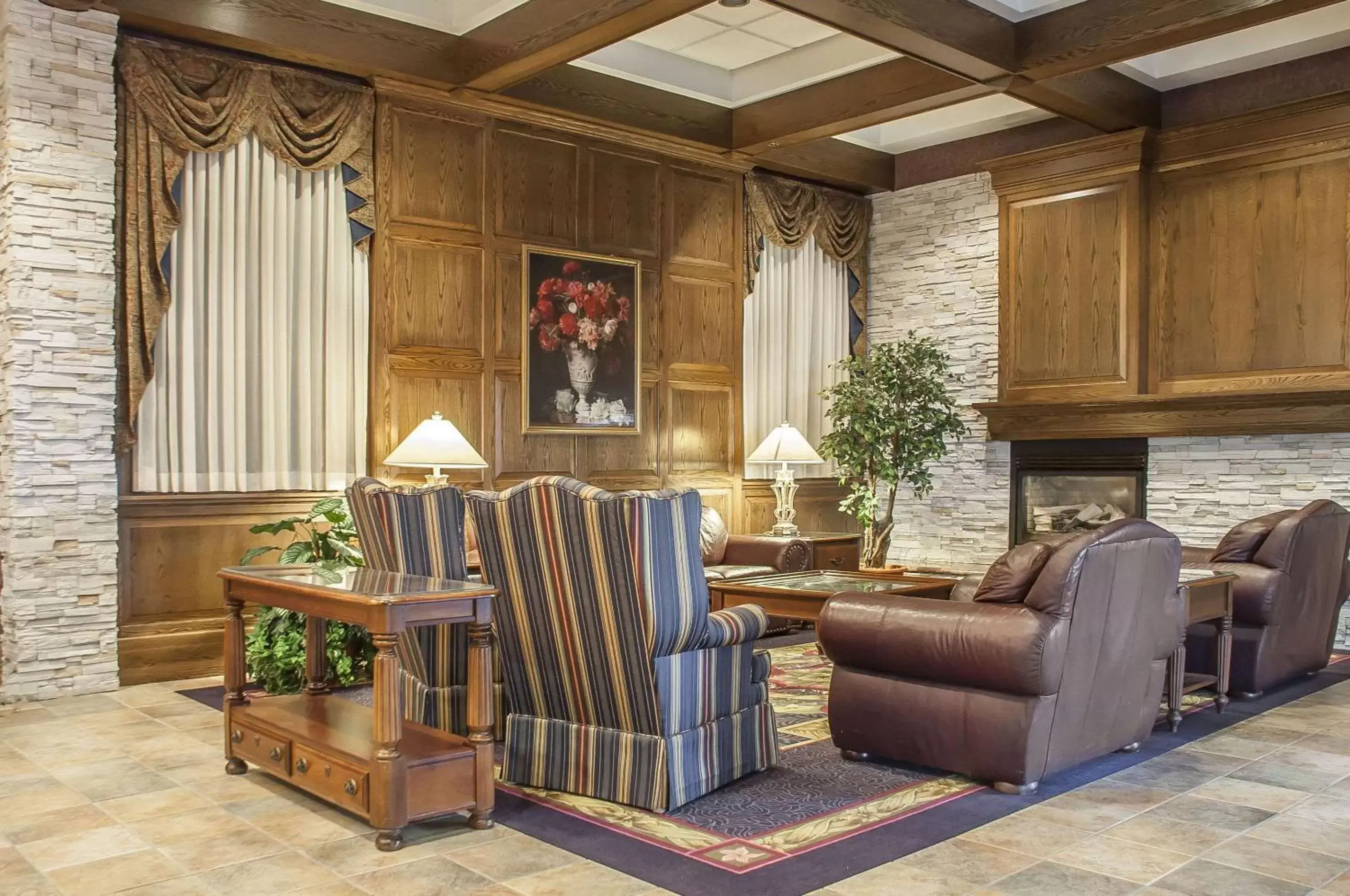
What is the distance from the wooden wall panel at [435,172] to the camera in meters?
6.64

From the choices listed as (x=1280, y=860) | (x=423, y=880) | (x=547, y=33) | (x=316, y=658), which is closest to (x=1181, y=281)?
(x=547, y=33)

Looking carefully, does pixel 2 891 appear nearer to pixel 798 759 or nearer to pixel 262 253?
pixel 798 759

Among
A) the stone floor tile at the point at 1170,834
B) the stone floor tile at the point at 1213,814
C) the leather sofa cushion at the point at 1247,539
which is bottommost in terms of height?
the stone floor tile at the point at 1213,814

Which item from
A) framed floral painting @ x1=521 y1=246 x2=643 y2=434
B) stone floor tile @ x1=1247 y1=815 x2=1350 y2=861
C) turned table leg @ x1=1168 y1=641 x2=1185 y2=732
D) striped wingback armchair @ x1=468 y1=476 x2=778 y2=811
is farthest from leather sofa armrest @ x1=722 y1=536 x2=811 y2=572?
stone floor tile @ x1=1247 y1=815 x2=1350 y2=861

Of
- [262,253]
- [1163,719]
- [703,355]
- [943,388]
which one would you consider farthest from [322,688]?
[943,388]

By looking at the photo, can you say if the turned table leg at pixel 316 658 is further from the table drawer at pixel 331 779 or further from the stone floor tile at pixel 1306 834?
the stone floor tile at pixel 1306 834

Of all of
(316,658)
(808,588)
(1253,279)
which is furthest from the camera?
(1253,279)

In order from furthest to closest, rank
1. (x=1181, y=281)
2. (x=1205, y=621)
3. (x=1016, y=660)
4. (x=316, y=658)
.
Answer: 1. (x=1181, y=281)
2. (x=1205, y=621)
3. (x=316, y=658)
4. (x=1016, y=660)

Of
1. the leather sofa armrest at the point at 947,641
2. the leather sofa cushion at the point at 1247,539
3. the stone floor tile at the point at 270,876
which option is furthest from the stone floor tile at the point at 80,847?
the leather sofa cushion at the point at 1247,539

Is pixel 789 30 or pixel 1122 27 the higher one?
pixel 789 30

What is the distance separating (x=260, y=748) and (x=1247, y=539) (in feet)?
14.0

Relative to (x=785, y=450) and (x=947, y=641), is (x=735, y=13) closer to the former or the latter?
(x=785, y=450)

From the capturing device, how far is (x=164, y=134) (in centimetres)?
578

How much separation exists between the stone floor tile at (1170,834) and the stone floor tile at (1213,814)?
4cm
